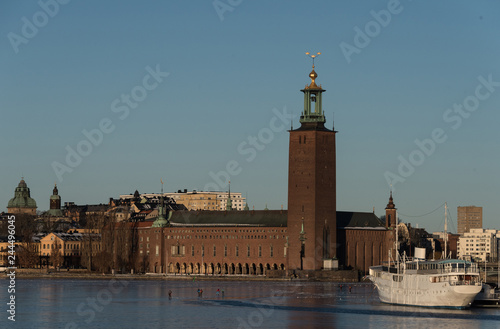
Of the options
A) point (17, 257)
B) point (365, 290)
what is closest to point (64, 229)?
point (17, 257)

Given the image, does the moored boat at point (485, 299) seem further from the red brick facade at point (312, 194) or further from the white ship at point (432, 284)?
the red brick facade at point (312, 194)

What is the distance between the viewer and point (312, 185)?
14438cm

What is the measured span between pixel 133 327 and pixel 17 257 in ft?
334

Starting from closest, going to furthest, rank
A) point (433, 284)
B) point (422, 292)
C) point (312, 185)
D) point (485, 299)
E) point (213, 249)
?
point (433, 284) → point (422, 292) → point (485, 299) → point (312, 185) → point (213, 249)

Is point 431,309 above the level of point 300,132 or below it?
below

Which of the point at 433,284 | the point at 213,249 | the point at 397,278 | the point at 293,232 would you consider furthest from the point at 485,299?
the point at 213,249

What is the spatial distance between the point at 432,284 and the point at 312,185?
206 feet

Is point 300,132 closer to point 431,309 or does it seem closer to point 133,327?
point 431,309

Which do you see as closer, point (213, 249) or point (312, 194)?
point (312, 194)

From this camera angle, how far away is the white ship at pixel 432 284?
8075 centimetres

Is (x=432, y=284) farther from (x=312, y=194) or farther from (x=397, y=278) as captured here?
(x=312, y=194)

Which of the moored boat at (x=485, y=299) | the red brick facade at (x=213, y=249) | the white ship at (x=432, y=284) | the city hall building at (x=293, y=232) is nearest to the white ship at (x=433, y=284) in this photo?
the white ship at (x=432, y=284)

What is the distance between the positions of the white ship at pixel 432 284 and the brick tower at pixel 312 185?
181ft

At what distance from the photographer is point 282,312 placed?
77.8 metres
